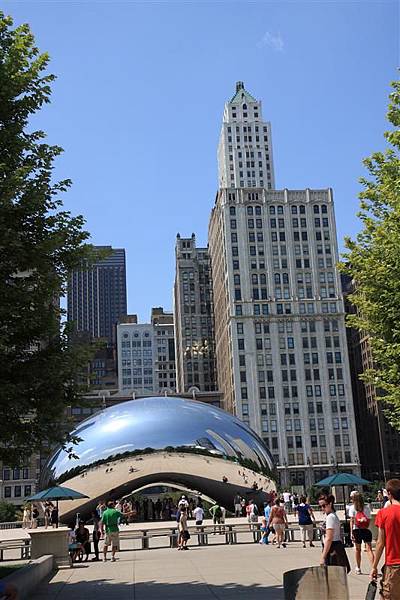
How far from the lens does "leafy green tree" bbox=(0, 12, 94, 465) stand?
12.7 m

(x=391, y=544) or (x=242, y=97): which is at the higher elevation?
(x=242, y=97)

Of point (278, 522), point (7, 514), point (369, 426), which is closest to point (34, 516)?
point (7, 514)

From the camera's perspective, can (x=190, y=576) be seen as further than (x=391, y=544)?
Yes

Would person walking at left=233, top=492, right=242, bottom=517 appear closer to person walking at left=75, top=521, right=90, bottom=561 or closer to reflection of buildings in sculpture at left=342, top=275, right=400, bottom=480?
person walking at left=75, top=521, right=90, bottom=561

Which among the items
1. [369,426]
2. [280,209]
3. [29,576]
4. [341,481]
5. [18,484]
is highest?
[280,209]

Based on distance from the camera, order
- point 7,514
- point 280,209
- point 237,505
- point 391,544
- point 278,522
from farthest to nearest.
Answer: point 280,209 < point 7,514 < point 237,505 < point 278,522 < point 391,544

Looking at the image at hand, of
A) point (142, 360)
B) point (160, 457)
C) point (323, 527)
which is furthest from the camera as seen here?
point (142, 360)

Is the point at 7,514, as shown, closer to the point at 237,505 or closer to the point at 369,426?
the point at 237,505

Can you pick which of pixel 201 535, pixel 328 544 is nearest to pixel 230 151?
pixel 201 535

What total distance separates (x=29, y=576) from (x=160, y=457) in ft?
63.7

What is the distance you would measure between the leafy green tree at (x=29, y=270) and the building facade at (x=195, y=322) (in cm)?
13159

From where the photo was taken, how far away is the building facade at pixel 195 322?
147875 millimetres

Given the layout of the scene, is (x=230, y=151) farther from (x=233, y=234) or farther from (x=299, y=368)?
(x=299, y=368)

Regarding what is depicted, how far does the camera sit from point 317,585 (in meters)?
7.22
